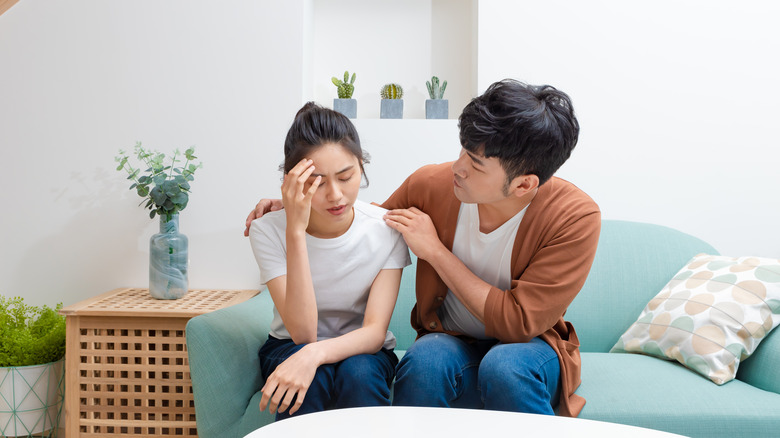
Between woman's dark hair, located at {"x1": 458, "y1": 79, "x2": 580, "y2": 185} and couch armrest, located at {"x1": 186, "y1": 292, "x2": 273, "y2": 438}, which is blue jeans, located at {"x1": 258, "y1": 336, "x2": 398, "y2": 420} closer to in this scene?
couch armrest, located at {"x1": 186, "y1": 292, "x2": 273, "y2": 438}

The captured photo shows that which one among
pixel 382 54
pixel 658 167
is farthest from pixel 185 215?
pixel 658 167

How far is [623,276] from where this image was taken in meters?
1.94

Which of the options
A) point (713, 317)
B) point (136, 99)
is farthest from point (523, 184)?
point (136, 99)

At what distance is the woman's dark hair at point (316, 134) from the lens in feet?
4.31

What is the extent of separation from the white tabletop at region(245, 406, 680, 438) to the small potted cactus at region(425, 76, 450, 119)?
1451mm

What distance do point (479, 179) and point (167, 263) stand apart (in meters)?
1.15

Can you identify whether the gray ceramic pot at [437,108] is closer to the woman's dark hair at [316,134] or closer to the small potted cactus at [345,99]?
the small potted cactus at [345,99]

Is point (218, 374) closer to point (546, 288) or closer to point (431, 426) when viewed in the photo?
point (431, 426)

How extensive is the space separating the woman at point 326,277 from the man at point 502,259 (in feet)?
0.28

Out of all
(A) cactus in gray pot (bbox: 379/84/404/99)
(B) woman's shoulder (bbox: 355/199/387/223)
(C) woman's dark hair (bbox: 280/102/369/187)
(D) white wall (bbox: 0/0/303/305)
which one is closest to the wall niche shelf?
(A) cactus in gray pot (bbox: 379/84/404/99)

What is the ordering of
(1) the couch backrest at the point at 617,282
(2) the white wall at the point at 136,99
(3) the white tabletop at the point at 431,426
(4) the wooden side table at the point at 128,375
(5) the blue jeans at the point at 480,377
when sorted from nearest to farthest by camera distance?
1. (3) the white tabletop at the point at 431,426
2. (5) the blue jeans at the point at 480,377
3. (4) the wooden side table at the point at 128,375
4. (1) the couch backrest at the point at 617,282
5. (2) the white wall at the point at 136,99

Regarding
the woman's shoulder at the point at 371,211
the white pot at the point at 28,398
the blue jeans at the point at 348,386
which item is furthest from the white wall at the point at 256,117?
the blue jeans at the point at 348,386

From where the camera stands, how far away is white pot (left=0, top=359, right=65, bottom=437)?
6.07 feet

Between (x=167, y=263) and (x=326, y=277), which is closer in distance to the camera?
(x=326, y=277)
